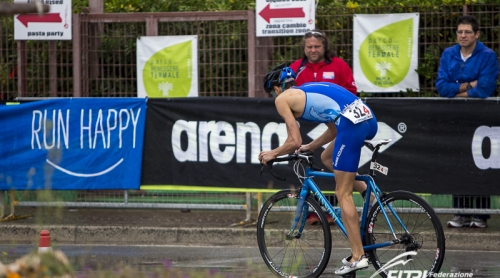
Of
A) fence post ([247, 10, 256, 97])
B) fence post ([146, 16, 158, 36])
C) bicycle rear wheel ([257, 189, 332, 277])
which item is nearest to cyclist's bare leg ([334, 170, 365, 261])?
bicycle rear wheel ([257, 189, 332, 277])

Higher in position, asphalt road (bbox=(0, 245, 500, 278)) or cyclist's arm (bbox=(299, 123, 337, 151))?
cyclist's arm (bbox=(299, 123, 337, 151))

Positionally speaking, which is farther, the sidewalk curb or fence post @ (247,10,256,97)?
fence post @ (247,10,256,97)

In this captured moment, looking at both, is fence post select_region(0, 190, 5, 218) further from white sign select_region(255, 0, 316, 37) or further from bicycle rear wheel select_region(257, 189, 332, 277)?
bicycle rear wheel select_region(257, 189, 332, 277)

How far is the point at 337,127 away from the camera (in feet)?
24.0

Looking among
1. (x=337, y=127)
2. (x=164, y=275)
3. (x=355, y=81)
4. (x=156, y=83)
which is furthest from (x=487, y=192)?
(x=164, y=275)

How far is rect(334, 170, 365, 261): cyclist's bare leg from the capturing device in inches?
286

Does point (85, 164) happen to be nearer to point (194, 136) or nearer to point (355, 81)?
point (194, 136)

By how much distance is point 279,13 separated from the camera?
10.8m

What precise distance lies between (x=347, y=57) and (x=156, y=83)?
243 cm

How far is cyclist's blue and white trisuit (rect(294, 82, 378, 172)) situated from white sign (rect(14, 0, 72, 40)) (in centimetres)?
506

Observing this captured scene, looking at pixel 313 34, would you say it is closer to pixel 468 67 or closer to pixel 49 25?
pixel 468 67

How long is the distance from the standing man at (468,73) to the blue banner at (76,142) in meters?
3.57

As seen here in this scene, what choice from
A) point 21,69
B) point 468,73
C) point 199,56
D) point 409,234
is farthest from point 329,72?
point 21,69

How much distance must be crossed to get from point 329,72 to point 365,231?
3.12m
